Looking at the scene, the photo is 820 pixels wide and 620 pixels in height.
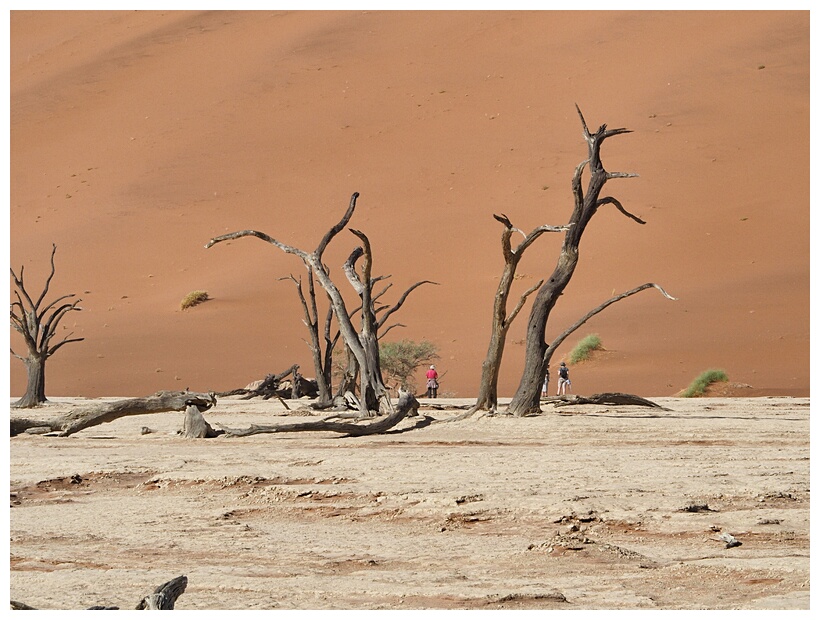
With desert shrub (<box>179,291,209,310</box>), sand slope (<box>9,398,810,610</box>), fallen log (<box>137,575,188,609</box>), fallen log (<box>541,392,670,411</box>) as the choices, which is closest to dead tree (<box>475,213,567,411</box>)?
fallen log (<box>541,392,670,411</box>)

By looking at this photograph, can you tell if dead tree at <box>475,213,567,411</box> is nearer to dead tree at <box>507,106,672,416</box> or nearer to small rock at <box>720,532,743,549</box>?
dead tree at <box>507,106,672,416</box>

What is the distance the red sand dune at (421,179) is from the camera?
1277 inches

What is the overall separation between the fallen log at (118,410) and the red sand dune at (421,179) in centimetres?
1671

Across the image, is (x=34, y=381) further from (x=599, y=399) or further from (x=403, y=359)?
(x=403, y=359)

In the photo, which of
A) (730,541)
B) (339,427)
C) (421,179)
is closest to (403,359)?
(421,179)

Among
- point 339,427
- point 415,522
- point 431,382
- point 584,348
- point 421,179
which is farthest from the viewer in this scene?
point 421,179

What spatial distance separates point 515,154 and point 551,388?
16.5 meters

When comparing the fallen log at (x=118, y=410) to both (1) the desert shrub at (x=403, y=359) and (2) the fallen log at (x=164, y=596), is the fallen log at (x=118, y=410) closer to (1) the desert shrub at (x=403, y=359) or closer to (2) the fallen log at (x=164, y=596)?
(2) the fallen log at (x=164, y=596)

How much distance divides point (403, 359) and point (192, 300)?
36.9 feet

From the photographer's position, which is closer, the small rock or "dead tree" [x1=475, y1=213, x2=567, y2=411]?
the small rock

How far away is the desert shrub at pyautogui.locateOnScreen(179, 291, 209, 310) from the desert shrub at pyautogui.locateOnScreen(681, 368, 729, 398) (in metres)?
17.0

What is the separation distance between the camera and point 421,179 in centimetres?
4334

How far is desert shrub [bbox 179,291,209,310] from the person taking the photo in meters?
36.7

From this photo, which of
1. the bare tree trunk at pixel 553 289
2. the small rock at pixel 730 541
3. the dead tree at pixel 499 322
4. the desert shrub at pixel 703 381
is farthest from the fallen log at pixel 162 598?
the desert shrub at pixel 703 381
